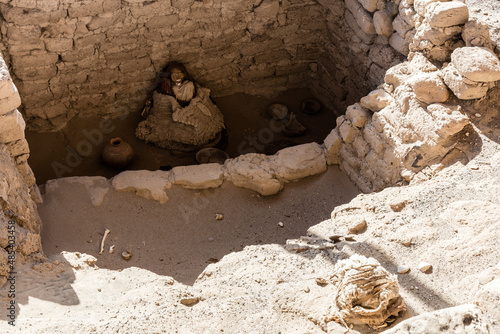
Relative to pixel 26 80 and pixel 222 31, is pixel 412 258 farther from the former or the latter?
pixel 26 80

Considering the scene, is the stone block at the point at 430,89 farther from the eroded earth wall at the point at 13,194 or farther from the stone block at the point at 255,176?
the eroded earth wall at the point at 13,194

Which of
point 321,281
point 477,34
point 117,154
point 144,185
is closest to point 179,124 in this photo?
point 117,154

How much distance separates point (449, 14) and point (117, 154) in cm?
402

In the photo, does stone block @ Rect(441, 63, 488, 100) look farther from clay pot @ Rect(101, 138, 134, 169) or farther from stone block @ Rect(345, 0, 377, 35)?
clay pot @ Rect(101, 138, 134, 169)

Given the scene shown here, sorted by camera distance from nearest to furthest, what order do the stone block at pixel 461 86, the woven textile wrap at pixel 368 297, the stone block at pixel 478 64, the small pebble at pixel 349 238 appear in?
1. the woven textile wrap at pixel 368 297
2. the small pebble at pixel 349 238
3. the stone block at pixel 478 64
4. the stone block at pixel 461 86

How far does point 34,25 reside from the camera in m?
5.48

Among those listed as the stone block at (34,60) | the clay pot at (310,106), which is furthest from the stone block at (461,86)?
the stone block at (34,60)

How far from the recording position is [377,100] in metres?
5.00

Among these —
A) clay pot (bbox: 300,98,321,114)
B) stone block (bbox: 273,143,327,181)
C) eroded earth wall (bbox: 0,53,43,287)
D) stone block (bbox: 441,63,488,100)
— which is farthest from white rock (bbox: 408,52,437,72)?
eroded earth wall (bbox: 0,53,43,287)

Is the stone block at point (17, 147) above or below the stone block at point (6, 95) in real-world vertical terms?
below

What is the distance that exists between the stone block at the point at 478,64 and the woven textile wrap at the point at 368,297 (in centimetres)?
218

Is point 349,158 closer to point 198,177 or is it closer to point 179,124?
point 198,177

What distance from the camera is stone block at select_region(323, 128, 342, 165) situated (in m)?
5.41

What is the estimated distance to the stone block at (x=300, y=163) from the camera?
212 inches
